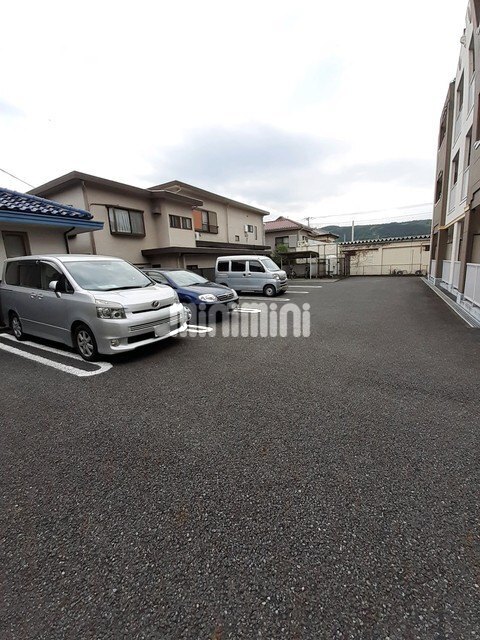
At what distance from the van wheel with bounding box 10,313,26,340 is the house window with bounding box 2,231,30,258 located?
269 centimetres

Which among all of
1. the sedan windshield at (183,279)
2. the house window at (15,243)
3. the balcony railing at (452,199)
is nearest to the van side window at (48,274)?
the sedan windshield at (183,279)

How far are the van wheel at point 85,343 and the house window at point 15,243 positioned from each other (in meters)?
4.86

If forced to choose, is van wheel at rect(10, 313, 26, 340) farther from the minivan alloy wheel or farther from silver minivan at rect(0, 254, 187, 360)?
the minivan alloy wheel

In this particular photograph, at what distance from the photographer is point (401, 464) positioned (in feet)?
7.41

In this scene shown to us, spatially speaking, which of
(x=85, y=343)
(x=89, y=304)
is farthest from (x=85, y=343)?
(x=89, y=304)

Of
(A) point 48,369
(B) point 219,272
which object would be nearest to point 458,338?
(A) point 48,369

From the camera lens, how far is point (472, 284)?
7.31m

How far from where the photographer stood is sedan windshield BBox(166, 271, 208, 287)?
7832 millimetres

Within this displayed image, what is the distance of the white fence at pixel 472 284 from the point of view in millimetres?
6879

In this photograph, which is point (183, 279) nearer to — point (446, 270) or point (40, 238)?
point (40, 238)

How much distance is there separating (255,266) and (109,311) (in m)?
8.88

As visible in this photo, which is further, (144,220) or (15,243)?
(144,220)

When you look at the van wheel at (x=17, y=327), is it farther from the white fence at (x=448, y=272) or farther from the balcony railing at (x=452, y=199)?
the balcony railing at (x=452, y=199)

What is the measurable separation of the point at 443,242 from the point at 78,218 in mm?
15900
